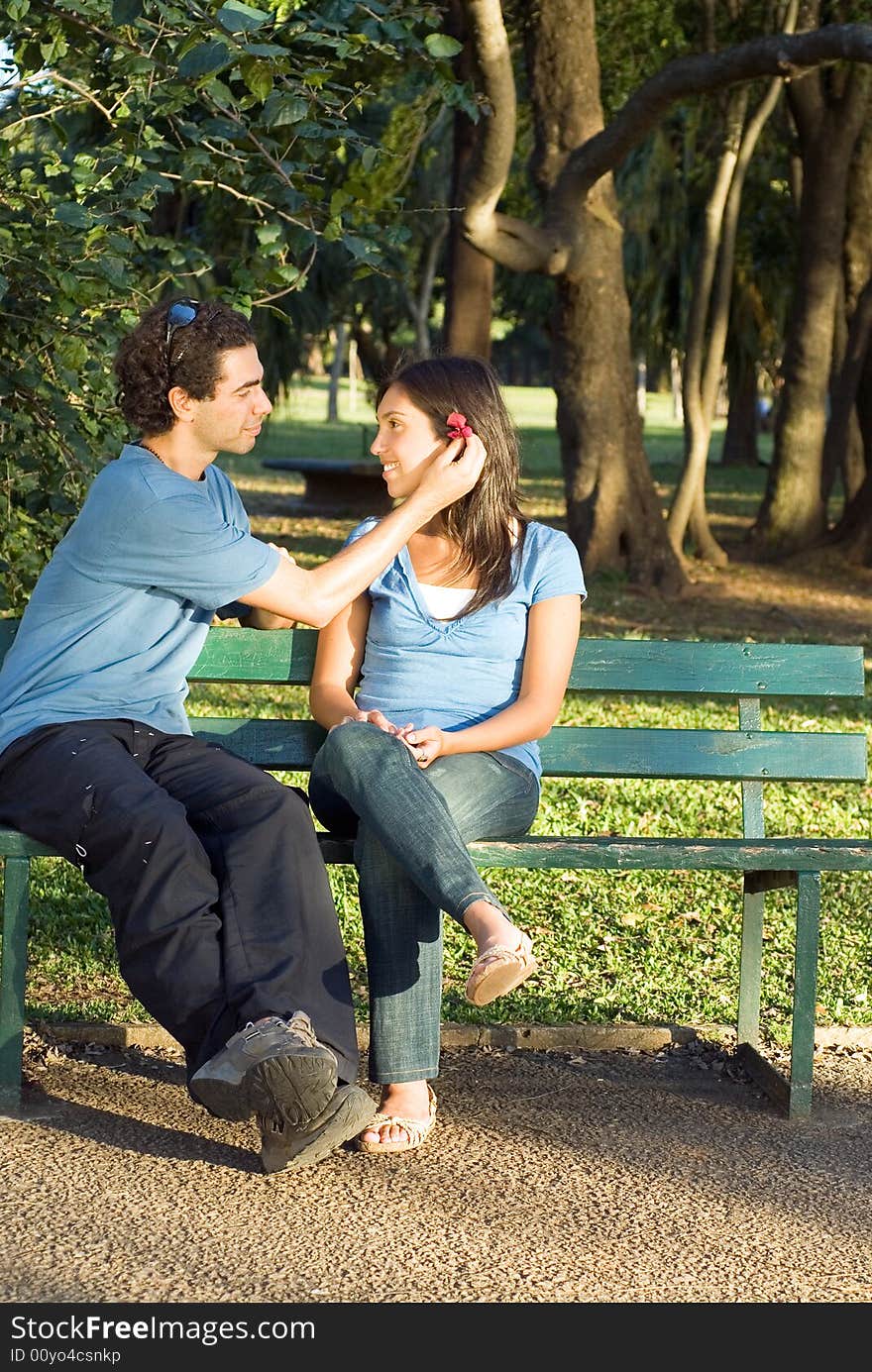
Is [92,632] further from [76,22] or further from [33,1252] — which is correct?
[76,22]

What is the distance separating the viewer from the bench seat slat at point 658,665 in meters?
4.38

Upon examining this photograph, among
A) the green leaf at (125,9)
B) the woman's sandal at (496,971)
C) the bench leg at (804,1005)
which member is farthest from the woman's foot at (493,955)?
the green leaf at (125,9)

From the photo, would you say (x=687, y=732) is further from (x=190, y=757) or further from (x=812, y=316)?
(x=812, y=316)

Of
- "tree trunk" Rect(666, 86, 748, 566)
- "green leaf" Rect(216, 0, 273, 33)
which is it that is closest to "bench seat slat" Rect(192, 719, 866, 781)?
"green leaf" Rect(216, 0, 273, 33)

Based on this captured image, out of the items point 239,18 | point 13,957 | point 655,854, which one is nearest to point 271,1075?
point 13,957

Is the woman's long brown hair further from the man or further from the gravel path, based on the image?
the gravel path

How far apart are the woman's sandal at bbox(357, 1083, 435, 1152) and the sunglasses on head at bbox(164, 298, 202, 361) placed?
5.56ft

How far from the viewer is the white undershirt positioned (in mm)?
4191

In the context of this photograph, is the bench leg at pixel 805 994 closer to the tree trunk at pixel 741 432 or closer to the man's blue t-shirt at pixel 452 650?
the man's blue t-shirt at pixel 452 650

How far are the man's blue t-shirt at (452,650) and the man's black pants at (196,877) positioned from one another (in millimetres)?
520

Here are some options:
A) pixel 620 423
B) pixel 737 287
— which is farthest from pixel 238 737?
pixel 737 287

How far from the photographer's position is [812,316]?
49.1 feet

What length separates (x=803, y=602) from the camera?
1338 cm

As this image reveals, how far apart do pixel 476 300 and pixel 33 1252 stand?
1265 centimetres
